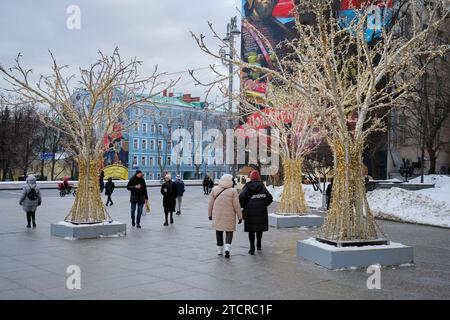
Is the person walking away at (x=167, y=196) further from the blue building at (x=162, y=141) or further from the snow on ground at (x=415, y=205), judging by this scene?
the blue building at (x=162, y=141)

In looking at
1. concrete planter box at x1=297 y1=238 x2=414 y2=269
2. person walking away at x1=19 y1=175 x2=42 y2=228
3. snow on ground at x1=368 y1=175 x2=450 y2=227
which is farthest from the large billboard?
concrete planter box at x1=297 y1=238 x2=414 y2=269

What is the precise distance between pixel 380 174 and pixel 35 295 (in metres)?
45.8

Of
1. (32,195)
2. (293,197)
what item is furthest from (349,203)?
(32,195)

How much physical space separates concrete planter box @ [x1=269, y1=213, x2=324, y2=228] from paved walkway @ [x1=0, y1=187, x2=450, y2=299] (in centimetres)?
189

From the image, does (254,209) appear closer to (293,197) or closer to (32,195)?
(293,197)

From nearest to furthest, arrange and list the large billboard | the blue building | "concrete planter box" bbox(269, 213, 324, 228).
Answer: "concrete planter box" bbox(269, 213, 324, 228), the large billboard, the blue building

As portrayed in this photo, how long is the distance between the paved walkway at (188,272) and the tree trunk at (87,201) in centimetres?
82

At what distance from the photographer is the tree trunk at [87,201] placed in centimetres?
1200

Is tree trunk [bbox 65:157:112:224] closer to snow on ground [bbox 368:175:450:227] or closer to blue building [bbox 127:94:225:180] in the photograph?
snow on ground [bbox 368:175:450:227]

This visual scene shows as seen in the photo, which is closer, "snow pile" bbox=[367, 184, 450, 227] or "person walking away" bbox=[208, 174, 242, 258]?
"person walking away" bbox=[208, 174, 242, 258]

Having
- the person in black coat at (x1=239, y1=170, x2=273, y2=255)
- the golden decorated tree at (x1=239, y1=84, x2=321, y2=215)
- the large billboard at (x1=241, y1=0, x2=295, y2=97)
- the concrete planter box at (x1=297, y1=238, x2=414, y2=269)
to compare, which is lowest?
the concrete planter box at (x1=297, y1=238, x2=414, y2=269)

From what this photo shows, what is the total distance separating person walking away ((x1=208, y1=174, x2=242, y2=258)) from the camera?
9164mm
